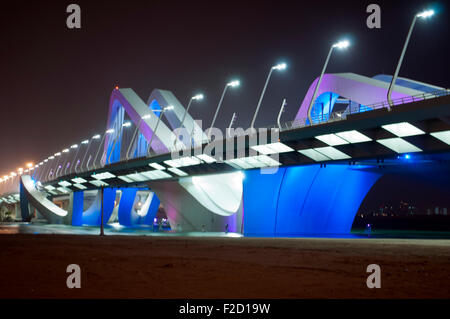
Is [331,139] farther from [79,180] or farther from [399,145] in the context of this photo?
[79,180]

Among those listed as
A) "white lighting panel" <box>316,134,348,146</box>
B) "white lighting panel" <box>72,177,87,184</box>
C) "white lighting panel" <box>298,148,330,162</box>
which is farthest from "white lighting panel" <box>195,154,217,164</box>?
"white lighting panel" <box>72,177,87,184</box>

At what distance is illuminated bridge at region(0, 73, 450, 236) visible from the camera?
31250 mm

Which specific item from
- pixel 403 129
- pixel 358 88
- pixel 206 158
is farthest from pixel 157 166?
pixel 403 129

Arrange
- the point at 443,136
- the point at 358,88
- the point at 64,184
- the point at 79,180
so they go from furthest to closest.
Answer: the point at 64,184
the point at 79,180
the point at 358,88
the point at 443,136

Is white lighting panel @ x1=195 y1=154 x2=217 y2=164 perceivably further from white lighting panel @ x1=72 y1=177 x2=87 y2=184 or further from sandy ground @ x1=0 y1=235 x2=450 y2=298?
white lighting panel @ x1=72 y1=177 x2=87 y2=184

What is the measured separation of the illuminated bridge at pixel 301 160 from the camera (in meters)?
31.2

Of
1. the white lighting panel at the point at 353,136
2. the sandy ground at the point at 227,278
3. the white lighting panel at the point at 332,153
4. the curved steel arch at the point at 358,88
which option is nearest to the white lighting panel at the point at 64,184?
the curved steel arch at the point at 358,88

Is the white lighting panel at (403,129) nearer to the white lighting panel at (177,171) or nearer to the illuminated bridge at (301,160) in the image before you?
the illuminated bridge at (301,160)

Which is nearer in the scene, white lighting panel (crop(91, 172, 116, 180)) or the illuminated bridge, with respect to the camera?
the illuminated bridge

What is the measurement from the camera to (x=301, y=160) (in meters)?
40.4

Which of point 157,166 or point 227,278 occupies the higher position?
→ point 157,166

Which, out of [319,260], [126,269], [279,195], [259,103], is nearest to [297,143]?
[259,103]

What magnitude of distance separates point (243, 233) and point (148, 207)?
53.5m

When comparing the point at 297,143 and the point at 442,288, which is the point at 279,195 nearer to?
the point at 297,143
